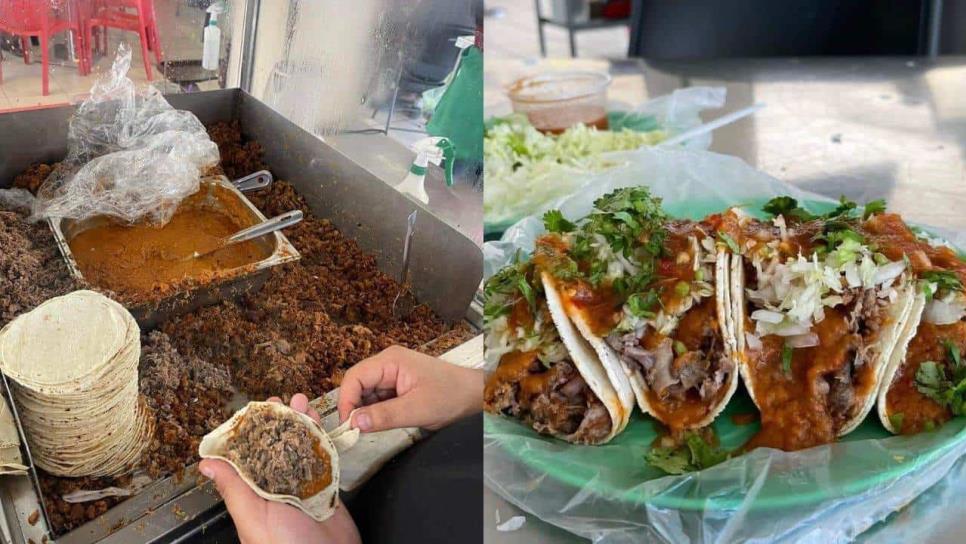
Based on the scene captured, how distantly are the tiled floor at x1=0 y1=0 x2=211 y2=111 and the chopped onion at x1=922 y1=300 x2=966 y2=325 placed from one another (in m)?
0.96

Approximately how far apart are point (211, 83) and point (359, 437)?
0.28 m

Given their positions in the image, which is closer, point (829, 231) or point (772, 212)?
point (829, 231)

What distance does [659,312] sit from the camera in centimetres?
97

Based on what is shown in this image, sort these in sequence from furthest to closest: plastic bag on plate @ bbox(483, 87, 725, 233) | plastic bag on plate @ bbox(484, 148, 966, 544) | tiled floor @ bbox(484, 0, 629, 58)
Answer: tiled floor @ bbox(484, 0, 629, 58)
plastic bag on plate @ bbox(483, 87, 725, 233)
plastic bag on plate @ bbox(484, 148, 966, 544)

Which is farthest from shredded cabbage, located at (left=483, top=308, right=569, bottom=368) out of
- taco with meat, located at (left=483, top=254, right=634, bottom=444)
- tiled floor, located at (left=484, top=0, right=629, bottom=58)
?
tiled floor, located at (left=484, top=0, right=629, bottom=58)

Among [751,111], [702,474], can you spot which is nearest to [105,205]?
[702,474]

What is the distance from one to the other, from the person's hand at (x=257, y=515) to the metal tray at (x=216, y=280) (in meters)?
0.11

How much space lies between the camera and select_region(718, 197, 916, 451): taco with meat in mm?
947

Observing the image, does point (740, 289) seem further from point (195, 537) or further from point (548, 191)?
point (195, 537)

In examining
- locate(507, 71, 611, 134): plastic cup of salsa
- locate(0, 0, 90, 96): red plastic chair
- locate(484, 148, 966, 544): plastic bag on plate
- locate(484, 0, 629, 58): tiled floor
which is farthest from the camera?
locate(484, 0, 629, 58): tiled floor

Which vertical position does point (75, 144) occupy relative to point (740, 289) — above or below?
above

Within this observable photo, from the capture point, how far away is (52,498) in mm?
525

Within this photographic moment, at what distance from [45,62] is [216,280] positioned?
0.61 feet

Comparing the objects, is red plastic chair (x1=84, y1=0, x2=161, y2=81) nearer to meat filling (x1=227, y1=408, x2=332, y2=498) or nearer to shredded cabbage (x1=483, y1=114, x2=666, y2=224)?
meat filling (x1=227, y1=408, x2=332, y2=498)
